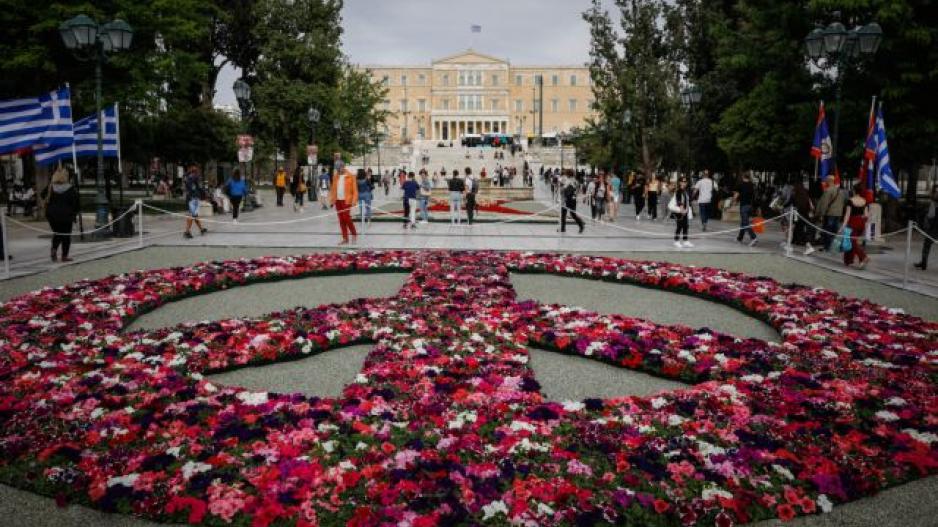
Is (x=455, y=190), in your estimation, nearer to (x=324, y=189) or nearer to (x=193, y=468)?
(x=324, y=189)

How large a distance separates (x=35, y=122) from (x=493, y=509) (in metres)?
14.8

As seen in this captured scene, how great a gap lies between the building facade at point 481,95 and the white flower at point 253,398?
116473 millimetres

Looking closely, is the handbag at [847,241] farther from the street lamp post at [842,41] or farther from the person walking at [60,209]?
the person walking at [60,209]

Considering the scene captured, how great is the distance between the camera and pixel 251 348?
6496 millimetres

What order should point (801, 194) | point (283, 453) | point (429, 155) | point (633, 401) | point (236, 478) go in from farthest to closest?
point (429, 155), point (801, 194), point (633, 401), point (283, 453), point (236, 478)

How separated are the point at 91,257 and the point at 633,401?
11648 mm

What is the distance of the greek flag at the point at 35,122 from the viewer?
551 inches

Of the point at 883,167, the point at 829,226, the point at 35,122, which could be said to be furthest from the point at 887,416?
the point at 35,122

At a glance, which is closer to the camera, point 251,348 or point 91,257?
point 251,348

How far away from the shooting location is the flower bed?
3.74 metres

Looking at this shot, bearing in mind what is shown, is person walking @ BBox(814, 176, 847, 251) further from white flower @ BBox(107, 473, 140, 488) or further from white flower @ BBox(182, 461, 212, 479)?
white flower @ BBox(107, 473, 140, 488)

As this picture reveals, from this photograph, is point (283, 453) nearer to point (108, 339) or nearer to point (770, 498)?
point (770, 498)

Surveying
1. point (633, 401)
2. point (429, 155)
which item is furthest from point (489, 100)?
point (633, 401)

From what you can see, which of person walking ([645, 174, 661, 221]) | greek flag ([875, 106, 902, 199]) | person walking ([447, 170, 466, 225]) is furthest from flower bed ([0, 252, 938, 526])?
person walking ([645, 174, 661, 221])
